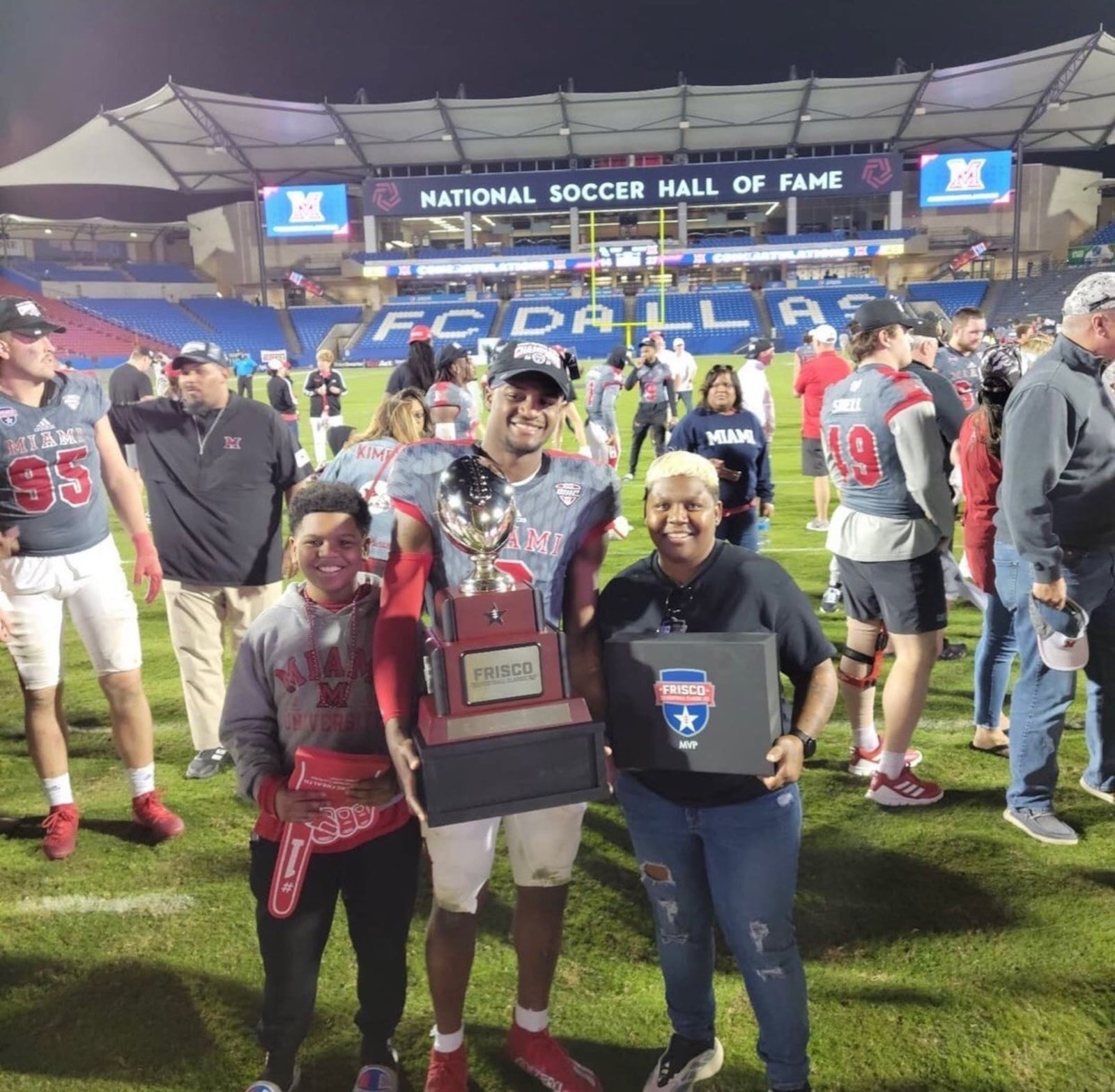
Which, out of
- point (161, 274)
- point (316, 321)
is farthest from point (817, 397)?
point (161, 274)

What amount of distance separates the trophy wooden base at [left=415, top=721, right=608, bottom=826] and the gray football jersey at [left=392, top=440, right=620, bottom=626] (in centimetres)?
49

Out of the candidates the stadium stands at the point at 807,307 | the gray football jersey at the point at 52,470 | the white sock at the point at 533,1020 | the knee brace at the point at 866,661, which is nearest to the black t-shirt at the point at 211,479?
the gray football jersey at the point at 52,470

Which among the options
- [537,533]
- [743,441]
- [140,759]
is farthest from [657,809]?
[743,441]

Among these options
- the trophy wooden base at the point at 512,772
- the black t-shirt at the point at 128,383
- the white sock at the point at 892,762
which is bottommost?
the white sock at the point at 892,762

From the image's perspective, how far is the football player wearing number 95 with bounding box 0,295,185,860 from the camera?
3.54 meters

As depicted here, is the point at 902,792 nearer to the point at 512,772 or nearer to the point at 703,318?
the point at 512,772

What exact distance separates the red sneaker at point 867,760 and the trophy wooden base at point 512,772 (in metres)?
2.85

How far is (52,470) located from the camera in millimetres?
3615

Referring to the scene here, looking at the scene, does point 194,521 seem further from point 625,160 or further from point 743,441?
point 625,160

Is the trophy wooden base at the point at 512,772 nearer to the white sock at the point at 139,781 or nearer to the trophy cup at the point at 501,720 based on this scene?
the trophy cup at the point at 501,720

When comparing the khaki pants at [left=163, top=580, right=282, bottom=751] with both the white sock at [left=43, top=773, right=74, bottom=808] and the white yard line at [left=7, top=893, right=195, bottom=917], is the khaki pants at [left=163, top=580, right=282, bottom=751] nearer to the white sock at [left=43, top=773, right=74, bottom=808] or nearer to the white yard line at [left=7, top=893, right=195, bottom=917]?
the white sock at [left=43, top=773, right=74, bottom=808]

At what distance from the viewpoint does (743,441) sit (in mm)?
5691

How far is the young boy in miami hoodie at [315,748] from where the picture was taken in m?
2.28

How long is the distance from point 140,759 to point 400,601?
2.41 meters
